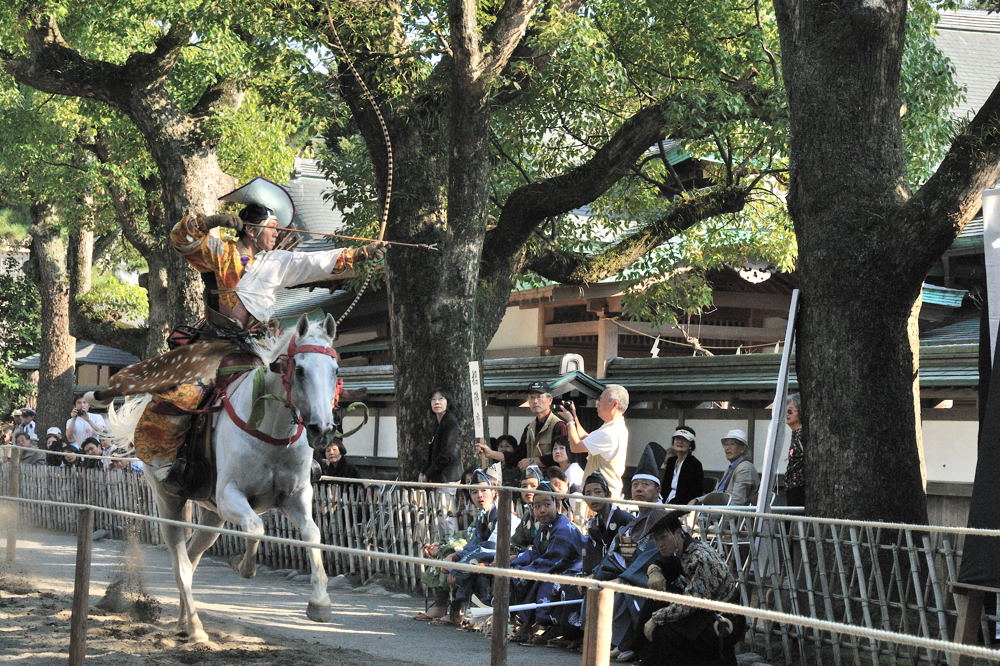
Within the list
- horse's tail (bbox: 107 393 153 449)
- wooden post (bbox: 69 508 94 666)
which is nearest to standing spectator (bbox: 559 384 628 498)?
horse's tail (bbox: 107 393 153 449)

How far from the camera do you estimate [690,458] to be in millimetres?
9977

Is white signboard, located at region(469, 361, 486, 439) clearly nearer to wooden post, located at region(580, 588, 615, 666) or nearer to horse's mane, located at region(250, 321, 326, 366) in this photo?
horse's mane, located at region(250, 321, 326, 366)

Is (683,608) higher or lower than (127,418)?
lower

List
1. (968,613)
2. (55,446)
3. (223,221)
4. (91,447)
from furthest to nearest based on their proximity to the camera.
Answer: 1. (55,446)
2. (91,447)
3. (223,221)
4. (968,613)

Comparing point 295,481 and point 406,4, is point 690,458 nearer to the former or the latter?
point 295,481

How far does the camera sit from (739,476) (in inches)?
364

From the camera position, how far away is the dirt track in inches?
253

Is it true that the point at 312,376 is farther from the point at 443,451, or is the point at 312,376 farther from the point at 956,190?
the point at 443,451

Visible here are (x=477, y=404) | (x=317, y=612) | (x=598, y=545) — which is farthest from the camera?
(x=477, y=404)

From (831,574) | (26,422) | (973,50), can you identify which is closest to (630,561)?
(831,574)

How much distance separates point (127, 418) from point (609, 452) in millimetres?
3827

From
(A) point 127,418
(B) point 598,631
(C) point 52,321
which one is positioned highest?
(C) point 52,321

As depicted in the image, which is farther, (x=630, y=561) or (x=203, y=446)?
(x=203, y=446)

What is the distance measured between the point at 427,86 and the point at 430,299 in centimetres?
247
